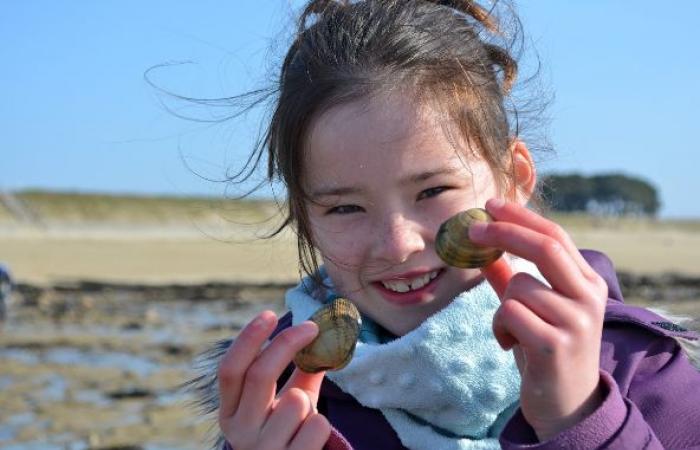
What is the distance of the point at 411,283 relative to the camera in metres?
2.64

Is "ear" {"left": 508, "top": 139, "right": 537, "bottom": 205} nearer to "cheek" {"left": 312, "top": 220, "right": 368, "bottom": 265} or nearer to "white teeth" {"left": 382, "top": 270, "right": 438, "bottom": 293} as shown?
"white teeth" {"left": 382, "top": 270, "right": 438, "bottom": 293}

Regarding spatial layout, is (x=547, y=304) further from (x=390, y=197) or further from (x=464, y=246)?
(x=390, y=197)

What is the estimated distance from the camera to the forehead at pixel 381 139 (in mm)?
2508

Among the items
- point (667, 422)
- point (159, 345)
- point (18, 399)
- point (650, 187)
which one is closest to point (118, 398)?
point (18, 399)

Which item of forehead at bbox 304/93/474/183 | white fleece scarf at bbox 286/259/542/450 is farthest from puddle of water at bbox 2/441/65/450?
forehead at bbox 304/93/474/183

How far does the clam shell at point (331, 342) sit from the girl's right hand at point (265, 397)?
38 mm

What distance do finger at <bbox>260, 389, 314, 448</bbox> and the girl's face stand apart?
47 centimetres

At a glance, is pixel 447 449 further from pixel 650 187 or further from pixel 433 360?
pixel 650 187

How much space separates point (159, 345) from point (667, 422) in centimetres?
925

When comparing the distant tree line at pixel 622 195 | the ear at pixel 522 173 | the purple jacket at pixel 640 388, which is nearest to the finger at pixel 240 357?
the purple jacket at pixel 640 388

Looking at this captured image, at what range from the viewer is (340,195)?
2580mm

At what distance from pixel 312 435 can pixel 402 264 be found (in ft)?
1.78

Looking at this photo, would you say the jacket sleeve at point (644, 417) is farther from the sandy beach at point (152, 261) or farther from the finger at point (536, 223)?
the sandy beach at point (152, 261)

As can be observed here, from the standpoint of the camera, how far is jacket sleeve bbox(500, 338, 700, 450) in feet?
6.23
